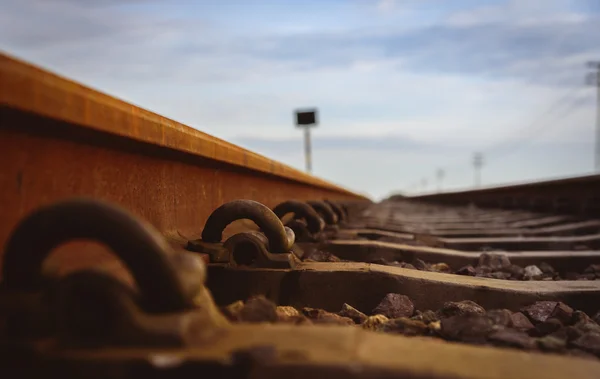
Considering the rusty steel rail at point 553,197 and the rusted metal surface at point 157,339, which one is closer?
the rusted metal surface at point 157,339

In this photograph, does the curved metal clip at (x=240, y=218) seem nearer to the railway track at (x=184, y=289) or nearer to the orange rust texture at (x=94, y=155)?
the railway track at (x=184, y=289)

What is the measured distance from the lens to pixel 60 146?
1892mm

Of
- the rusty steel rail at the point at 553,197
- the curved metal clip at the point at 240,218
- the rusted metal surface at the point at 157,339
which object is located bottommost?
the rusted metal surface at the point at 157,339

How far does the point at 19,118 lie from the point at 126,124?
19.3 inches

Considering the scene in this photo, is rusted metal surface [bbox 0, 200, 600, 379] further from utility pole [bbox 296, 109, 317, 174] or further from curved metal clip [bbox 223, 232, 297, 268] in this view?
utility pole [bbox 296, 109, 317, 174]

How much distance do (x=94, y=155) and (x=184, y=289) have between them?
0.89 metres

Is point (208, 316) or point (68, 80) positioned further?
point (68, 80)

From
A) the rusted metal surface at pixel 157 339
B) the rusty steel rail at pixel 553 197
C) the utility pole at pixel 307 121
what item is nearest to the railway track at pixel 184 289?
the rusted metal surface at pixel 157 339

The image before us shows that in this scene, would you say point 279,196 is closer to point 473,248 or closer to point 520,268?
point 473,248

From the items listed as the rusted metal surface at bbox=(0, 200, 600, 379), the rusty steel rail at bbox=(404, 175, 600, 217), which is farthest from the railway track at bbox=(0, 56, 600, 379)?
the rusty steel rail at bbox=(404, 175, 600, 217)

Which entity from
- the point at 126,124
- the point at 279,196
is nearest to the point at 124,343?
the point at 126,124

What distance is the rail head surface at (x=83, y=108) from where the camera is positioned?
144 centimetres

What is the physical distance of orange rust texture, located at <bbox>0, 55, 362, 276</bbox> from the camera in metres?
1.58

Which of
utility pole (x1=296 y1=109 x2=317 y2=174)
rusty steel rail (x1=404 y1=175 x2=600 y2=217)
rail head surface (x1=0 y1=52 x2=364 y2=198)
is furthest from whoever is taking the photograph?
utility pole (x1=296 y1=109 x2=317 y2=174)
